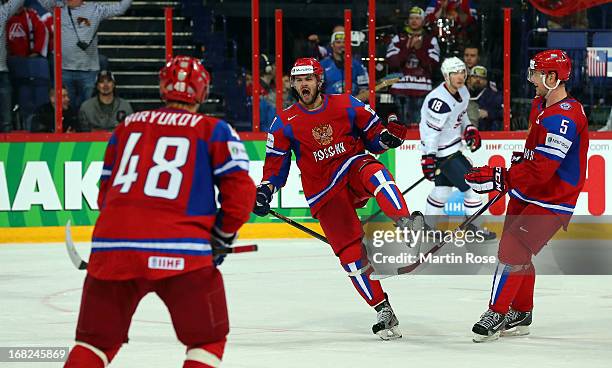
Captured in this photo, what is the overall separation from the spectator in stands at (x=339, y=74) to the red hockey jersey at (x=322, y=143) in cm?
432

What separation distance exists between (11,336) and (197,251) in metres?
2.50

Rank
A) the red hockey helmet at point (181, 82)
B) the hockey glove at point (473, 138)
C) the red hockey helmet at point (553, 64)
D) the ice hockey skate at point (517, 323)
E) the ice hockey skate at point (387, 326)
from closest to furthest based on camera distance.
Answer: the red hockey helmet at point (181, 82)
the red hockey helmet at point (553, 64)
the ice hockey skate at point (387, 326)
the ice hockey skate at point (517, 323)
the hockey glove at point (473, 138)

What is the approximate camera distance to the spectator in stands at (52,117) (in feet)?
34.6

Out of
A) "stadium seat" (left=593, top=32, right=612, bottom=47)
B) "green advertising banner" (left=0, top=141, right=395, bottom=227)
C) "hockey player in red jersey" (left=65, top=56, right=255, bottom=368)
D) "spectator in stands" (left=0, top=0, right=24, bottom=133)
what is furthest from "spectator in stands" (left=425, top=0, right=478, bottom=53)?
"hockey player in red jersey" (left=65, top=56, right=255, bottom=368)

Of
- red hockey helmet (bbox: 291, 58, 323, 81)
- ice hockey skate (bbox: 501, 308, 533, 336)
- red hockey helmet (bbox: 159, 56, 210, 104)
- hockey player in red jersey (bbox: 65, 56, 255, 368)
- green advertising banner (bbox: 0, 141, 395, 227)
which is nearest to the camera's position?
hockey player in red jersey (bbox: 65, 56, 255, 368)

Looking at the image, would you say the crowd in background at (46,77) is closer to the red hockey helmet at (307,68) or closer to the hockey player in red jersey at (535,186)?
the red hockey helmet at (307,68)

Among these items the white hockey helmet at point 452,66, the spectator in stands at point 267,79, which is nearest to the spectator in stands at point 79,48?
the spectator in stands at point 267,79

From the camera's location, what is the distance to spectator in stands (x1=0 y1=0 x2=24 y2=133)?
34.5ft

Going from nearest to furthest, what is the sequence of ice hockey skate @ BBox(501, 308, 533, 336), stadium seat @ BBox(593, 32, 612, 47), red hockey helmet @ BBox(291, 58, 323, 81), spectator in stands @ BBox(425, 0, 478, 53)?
ice hockey skate @ BBox(501, 308, 533, 336) → red hockey helmet @ BBox(291, 58, 323, 81) → stadium seat @ BBox(593, 32, 612, 47) → spectator in stands @ BBox(425, 0, 478, 53)

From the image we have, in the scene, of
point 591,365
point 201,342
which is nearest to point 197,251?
point 201,342

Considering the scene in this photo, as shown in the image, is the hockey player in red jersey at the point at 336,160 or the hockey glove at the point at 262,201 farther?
the hockey player in red jersey at the point at 336,160

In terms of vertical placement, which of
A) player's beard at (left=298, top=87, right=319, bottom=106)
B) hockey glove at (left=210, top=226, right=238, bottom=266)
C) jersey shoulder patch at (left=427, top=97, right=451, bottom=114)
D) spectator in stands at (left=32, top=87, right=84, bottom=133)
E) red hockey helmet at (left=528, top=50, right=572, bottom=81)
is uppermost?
red hockey helmet at (left=528, top=50, right=572, bottom=81)

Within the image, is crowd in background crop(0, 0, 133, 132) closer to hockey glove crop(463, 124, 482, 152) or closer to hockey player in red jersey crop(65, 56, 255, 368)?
hockey glove crop(463, 124, 482, 152)

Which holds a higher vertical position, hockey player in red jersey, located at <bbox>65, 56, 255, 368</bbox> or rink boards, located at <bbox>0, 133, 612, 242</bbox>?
hockey player in red jersey, located at <bbox>65, 56, 255, 368</bbox>
